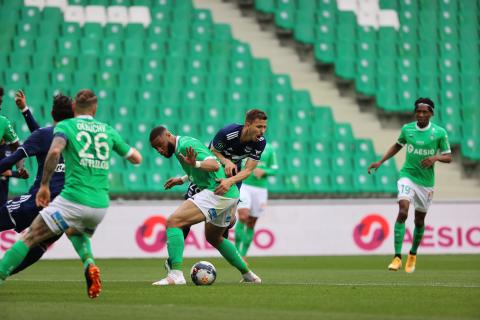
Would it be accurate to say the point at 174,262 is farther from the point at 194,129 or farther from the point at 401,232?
the point at 194,129

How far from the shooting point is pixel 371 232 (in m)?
21.2

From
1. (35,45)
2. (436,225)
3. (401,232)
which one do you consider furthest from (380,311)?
(35,45)

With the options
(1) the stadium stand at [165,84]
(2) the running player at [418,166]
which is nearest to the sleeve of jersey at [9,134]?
(2) the running player at [418,166]

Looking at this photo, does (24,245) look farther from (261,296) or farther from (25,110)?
(25,110)

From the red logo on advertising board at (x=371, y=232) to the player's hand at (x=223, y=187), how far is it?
10.7 m

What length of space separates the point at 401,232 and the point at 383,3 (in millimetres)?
13134

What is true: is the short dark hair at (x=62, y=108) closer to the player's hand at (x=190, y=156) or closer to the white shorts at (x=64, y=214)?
the player's hand at (x=190, y=156)

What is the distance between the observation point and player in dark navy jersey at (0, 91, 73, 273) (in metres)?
10.2

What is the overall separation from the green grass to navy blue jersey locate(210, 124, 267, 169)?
59.7 inches

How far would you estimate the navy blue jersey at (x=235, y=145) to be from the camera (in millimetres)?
11562

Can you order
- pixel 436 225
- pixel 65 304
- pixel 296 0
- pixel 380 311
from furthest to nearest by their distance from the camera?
pixel 296 0 → pixel 436 225 → pixel 65 304 → pixel 380 311

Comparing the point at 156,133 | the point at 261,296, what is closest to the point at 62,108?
the point at 156,133

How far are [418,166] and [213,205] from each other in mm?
5174

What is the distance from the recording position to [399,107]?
24656 mm
